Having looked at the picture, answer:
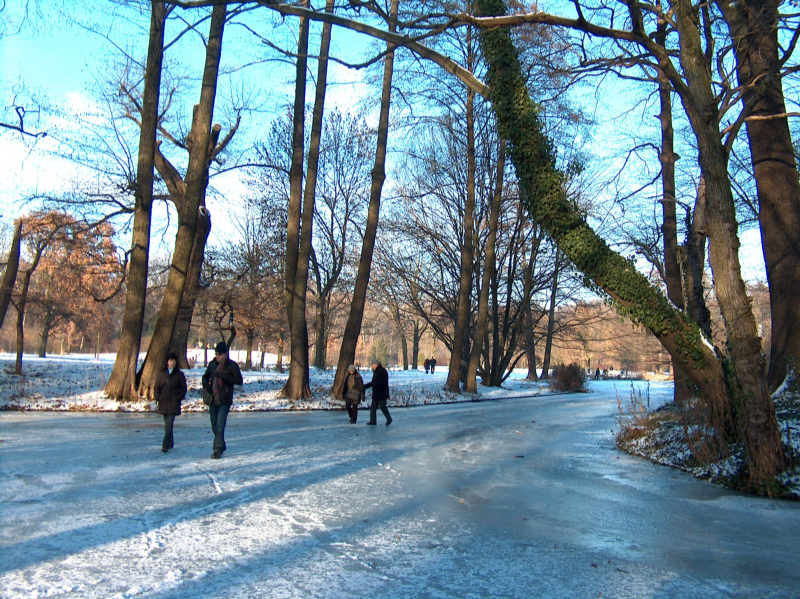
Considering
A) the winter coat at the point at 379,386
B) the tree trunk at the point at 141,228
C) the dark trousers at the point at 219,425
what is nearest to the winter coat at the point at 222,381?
the dark trousers at the point at 219,425

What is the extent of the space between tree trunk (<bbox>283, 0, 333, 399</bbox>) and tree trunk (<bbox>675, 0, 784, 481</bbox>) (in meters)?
15.0

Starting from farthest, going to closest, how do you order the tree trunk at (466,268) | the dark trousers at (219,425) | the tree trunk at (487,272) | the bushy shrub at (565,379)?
the bushy shrub at (565,379), the tree trunk at (487,272), the tree trunk at (466,268), the dark trousers at (219,425)

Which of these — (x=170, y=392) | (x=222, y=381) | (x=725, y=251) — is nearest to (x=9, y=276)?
(x=170, y=392)

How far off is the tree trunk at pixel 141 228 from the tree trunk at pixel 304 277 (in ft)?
17.3

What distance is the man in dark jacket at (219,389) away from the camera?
367 inches

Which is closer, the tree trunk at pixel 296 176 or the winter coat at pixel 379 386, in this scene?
the winter coat at pixel 379 386

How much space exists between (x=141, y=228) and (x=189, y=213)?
5.11ft

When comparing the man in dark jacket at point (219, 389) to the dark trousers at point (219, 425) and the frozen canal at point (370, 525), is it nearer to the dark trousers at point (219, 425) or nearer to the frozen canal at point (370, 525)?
the dark trousers at point (219, 425)

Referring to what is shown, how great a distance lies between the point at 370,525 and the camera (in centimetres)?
586

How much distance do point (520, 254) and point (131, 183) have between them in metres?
21.6

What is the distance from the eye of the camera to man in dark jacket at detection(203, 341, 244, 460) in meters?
9.32

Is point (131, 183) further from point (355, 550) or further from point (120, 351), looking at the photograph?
point (355, 550)

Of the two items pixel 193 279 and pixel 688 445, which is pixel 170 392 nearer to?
pixel 688 445

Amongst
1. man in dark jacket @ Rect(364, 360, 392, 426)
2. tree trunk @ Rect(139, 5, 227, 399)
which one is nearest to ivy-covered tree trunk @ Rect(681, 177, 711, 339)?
man in dark jacket @ Rect(364, 360, 392, 426)
